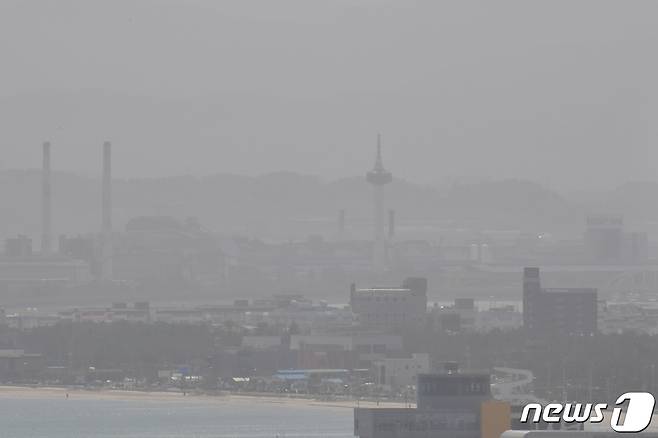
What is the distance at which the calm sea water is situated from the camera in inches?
2527

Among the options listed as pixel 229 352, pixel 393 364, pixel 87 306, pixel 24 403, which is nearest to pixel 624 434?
pixel 24 403

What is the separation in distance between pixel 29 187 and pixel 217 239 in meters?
21.8

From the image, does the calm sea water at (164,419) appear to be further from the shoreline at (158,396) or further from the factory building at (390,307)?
the factory building at (390,307)

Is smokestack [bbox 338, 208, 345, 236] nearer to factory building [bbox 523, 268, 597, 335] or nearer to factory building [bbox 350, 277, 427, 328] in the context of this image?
factory building [bbox 350, 277, 427, 328]

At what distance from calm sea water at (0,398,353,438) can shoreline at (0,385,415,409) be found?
1.98 feet

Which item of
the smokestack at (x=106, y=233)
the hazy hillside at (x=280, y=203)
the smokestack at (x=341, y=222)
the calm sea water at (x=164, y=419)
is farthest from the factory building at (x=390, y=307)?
the hazy hillside at (x=280, y=203)

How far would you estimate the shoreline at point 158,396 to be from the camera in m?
75.7

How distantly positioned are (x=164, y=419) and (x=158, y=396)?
28.4 ft

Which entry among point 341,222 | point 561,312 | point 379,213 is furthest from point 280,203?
point 561,312

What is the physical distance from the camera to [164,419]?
70.1 meters

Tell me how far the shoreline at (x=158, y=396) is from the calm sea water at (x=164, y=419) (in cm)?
60

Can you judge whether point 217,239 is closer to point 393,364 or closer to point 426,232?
point 426,232

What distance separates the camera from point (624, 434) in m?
28.7

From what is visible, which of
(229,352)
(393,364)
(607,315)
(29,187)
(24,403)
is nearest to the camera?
(24,403)
